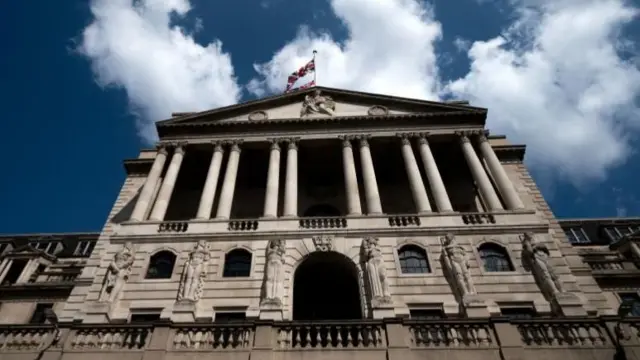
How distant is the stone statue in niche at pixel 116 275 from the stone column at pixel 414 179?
1754 cm

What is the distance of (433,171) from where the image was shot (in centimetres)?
3094

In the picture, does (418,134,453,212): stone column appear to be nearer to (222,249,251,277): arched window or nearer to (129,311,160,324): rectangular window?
(222,249,251,277): arched window

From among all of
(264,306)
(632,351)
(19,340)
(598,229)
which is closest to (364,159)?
(264,306)

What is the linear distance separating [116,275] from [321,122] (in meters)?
19.0

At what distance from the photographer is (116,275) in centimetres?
2345

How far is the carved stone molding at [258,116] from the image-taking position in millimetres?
36378

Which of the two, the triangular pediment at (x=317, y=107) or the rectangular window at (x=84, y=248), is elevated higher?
the triangular pediment at (x=317, y=107)

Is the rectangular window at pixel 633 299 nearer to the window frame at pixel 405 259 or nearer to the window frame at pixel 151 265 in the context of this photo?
the window frame at pixel 405 259

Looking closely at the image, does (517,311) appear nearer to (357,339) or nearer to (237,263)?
(357,339)

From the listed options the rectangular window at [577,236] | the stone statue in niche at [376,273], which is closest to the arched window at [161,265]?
the stone statue in niche at [376,273]

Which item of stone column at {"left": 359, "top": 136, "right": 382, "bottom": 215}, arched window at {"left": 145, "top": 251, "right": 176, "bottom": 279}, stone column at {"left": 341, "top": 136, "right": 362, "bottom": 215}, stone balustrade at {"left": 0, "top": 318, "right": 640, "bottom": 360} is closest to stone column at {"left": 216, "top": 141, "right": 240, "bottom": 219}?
arched window at {"left": 145, "top": 251, "right": 176, "bottom": 279}

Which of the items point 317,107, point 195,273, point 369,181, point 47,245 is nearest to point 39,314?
point 47,245

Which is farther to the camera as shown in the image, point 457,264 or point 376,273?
point 457,264

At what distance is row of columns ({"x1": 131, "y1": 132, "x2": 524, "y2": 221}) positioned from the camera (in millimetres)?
28578
